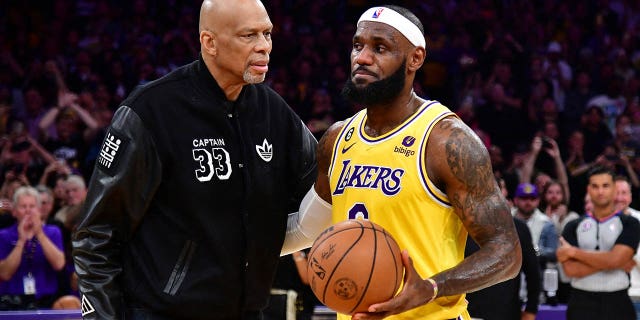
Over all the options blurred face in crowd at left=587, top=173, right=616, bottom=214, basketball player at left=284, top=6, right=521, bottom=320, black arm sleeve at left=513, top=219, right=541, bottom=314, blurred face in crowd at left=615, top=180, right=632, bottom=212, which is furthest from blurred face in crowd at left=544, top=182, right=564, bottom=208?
basketball player at left=284, top=6, right=521, bottom=320

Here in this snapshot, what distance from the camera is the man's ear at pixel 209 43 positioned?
3.95m

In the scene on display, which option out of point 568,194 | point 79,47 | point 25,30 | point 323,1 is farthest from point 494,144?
point 25,30

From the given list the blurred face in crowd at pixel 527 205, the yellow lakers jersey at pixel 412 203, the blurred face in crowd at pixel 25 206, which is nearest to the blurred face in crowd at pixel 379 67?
the yellow lakers jersey at pixel 412 203

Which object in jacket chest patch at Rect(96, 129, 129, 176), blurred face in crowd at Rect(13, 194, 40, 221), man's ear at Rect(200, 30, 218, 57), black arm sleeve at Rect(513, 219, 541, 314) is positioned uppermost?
man's ear at Rect(200, 30, 218, 57)

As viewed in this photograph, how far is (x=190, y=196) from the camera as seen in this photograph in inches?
151

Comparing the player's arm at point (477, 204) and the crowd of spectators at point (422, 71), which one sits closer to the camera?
the player's arm at point (477, 204)

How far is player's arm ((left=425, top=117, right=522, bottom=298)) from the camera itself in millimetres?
3547

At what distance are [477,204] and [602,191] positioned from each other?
4707 mm

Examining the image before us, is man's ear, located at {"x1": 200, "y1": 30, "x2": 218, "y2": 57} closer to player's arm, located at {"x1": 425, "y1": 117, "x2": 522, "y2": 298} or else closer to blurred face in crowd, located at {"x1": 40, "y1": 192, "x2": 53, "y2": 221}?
player's arm, located at {"x1": 425, "y1": 117, "x2": 522, "y2": 298}

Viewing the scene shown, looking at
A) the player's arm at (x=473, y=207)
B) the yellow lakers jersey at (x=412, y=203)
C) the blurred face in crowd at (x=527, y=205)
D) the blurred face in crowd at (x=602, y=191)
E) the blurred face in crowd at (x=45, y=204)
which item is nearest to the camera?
the player's arm at (x=473, y=207)

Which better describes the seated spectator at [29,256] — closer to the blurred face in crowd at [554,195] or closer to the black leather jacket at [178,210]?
the black leather jacket at [178,210]

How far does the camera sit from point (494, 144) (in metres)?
11.9

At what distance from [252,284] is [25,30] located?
33.1 ft

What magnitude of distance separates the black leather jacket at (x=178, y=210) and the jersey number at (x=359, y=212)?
0.38m
